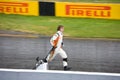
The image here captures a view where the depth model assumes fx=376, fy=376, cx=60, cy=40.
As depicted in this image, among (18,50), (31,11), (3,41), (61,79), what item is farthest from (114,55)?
(31,11)

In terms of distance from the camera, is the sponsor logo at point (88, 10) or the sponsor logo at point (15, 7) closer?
the sponsor logo at point (88, 10)

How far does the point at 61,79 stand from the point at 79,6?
34.5ft

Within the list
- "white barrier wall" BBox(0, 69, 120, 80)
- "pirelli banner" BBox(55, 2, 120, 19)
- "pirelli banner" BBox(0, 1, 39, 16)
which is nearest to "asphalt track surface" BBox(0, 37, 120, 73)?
"pirelli banner" BBox(55, 2, 120, 19)

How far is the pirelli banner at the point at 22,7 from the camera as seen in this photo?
58.6 feet

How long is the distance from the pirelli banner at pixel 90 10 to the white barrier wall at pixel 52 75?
33.9 ft

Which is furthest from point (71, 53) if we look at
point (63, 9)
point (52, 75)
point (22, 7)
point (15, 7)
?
point (15, 7)

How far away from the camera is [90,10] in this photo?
17.2 metres

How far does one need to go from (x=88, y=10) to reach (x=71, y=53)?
5284 millimetres

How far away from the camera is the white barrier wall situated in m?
6.98

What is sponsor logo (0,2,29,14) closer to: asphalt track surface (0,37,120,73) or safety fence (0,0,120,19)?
safety fence (0,0,120,19)

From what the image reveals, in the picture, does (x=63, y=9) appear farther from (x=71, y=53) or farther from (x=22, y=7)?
(x=71, y=53)

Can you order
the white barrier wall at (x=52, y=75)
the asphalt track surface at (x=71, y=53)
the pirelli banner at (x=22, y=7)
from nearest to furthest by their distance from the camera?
the white barrier wall at (x=52, y=75) → the asphalt track surface at (x=71, y=53) → the pirelli banner at (x=22, y=7)

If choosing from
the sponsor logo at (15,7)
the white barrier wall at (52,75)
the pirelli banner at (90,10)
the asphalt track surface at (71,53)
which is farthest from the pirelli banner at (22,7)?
the white barrier wall at (52,75)

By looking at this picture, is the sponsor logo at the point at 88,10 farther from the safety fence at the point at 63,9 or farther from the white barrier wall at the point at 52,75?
A: the white barrier wall at the point at 52,75
